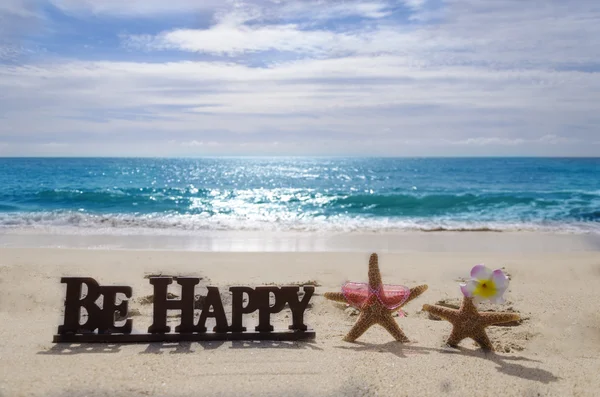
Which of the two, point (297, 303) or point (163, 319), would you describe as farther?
point (297, 303)

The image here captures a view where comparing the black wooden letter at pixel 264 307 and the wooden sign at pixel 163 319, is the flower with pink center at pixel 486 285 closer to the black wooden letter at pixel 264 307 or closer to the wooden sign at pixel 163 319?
the wooden sign at pixel 163 319

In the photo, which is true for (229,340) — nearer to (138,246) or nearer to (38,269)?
(38,269)

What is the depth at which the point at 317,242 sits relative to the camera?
14164 millimetres

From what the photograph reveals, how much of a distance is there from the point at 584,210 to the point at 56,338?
24166 millimetres

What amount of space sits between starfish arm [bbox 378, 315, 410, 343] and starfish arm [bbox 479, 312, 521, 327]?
2.48ft

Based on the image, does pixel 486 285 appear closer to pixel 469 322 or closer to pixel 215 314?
pixel 469 322

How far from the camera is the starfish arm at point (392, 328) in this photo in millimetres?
5129

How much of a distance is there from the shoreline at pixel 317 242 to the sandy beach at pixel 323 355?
4199mm

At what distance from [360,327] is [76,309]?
2.65 m

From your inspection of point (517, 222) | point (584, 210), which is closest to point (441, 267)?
point (517, 222)

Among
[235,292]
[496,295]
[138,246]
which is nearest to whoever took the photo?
[496,295]

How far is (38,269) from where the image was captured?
8594mm

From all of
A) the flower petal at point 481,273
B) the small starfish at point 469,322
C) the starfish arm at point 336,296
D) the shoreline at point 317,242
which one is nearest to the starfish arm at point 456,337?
the small starfish at point 469,322

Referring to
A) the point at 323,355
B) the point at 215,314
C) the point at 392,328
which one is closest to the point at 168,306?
the point at 215,314
